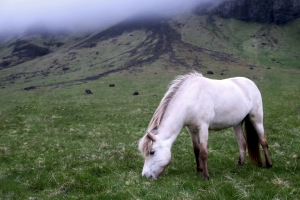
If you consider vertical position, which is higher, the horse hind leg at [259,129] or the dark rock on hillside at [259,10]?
the horse hind leg at [259,129]

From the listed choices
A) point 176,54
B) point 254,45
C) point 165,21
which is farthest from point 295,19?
point 176,54

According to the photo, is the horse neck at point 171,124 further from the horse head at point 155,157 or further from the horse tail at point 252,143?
the horse tail at point 252,143

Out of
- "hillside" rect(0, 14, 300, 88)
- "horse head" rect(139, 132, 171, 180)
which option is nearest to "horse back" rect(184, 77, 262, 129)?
"horse head" rect(139, 132, 171, 180)

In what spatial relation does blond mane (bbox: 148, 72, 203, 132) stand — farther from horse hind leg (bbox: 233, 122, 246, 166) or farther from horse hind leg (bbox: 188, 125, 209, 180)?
horse hind leg (bbox: 233, 122, 246, 166)

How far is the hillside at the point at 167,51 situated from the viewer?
81625 millimetres

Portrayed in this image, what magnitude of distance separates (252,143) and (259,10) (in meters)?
162

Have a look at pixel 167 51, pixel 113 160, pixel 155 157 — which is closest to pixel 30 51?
pixel 167 51

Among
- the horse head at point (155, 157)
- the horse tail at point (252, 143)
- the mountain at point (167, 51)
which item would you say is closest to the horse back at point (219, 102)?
the horse tail at point (252, 143)

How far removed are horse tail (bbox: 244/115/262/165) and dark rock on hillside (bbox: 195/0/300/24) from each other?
154 meters

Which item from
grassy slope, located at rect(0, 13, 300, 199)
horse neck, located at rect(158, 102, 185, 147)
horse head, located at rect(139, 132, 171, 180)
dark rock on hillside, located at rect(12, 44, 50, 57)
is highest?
horse neck, located at rect(158, 102, 185, 147)

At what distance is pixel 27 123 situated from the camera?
74.6 ft

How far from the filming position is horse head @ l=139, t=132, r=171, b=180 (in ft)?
25.2

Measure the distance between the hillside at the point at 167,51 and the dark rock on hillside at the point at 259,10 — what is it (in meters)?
6.34

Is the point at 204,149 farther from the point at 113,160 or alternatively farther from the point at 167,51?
the point at 167,51
